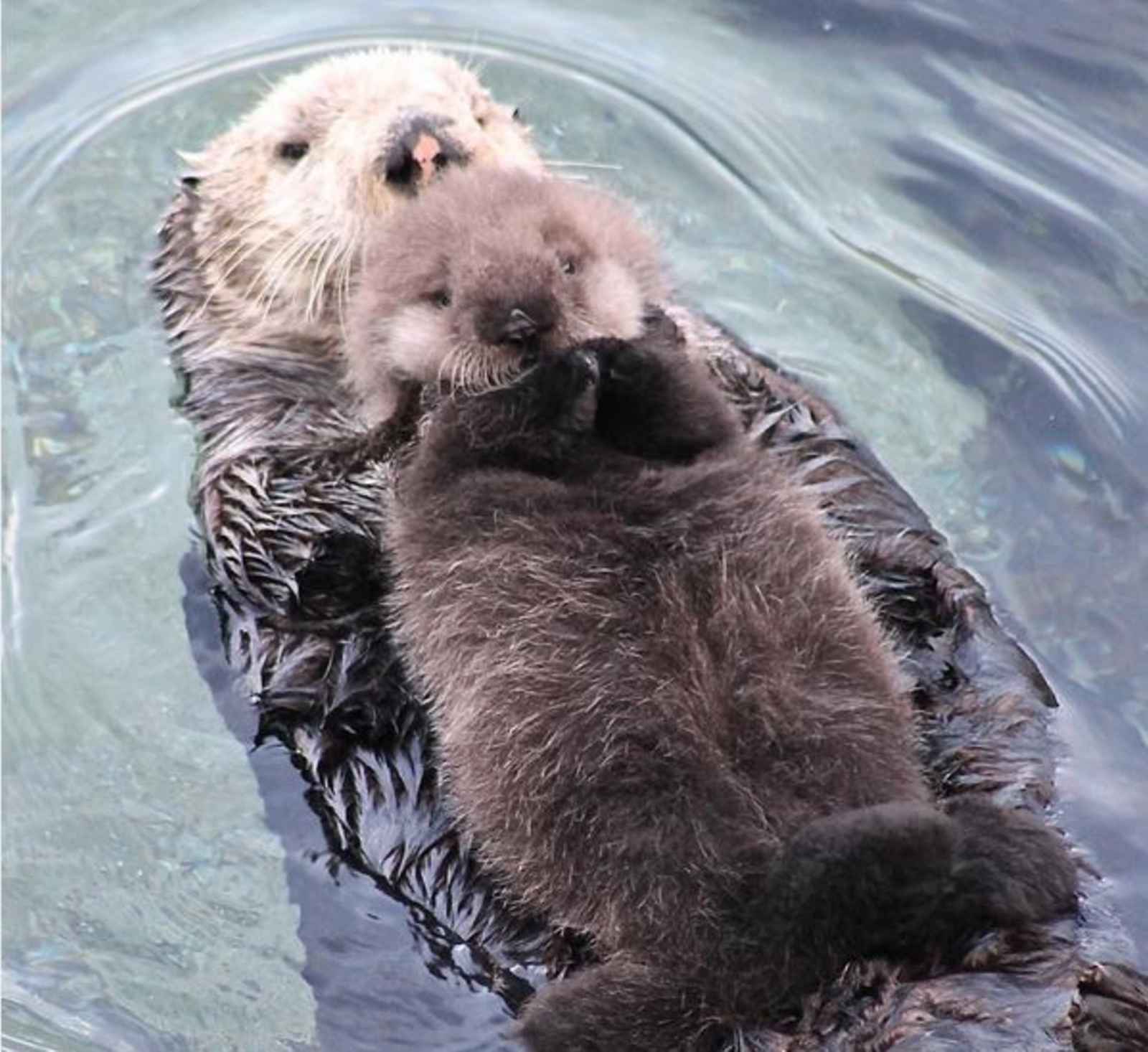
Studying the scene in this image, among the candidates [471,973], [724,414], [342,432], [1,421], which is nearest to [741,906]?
[471,973]

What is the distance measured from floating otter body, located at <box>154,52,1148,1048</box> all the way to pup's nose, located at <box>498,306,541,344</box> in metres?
0.45

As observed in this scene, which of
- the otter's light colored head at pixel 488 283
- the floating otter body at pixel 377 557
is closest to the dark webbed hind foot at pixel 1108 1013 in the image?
the floating otter body at pixel 377 557

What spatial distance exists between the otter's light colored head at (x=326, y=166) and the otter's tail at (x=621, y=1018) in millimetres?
1754

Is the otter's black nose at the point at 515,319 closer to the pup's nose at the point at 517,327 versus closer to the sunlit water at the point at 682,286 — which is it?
the pup's nose at the point at 517,327

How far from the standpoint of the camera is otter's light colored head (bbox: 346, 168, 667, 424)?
3379 millimetres

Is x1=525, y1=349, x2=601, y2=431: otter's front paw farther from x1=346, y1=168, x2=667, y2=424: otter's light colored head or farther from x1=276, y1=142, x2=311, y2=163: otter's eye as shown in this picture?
x1=276, y1=142, x2=311, y2=163: otter's eye

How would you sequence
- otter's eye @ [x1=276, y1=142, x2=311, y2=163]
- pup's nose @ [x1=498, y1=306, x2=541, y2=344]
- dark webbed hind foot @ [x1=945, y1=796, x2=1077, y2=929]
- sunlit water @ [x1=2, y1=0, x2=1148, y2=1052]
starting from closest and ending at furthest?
dark webbed hind foot @ [x1=945, y1=796, x2=1077, y2=929]
pup's nose @ [x1=498, y1=306, x2=541, y2=344]
sunlit water @ [x1=2, y1=0, x2=1148, y2=1052]
otter's eye @ [x1=276, y1=142, x2=311, y2=163]

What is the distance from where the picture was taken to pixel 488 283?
337cm

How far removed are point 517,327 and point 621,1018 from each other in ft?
3.70

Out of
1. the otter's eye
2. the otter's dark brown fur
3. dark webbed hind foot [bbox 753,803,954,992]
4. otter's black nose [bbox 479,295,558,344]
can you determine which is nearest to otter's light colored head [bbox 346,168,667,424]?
otter's black nose [bbox 479,295,558,344]

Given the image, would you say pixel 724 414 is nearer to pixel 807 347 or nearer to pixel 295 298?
pixel 295 298

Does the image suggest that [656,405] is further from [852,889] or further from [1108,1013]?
[1108,1013]

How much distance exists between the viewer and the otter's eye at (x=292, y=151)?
4363mm


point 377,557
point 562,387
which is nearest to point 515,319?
point 562,387
